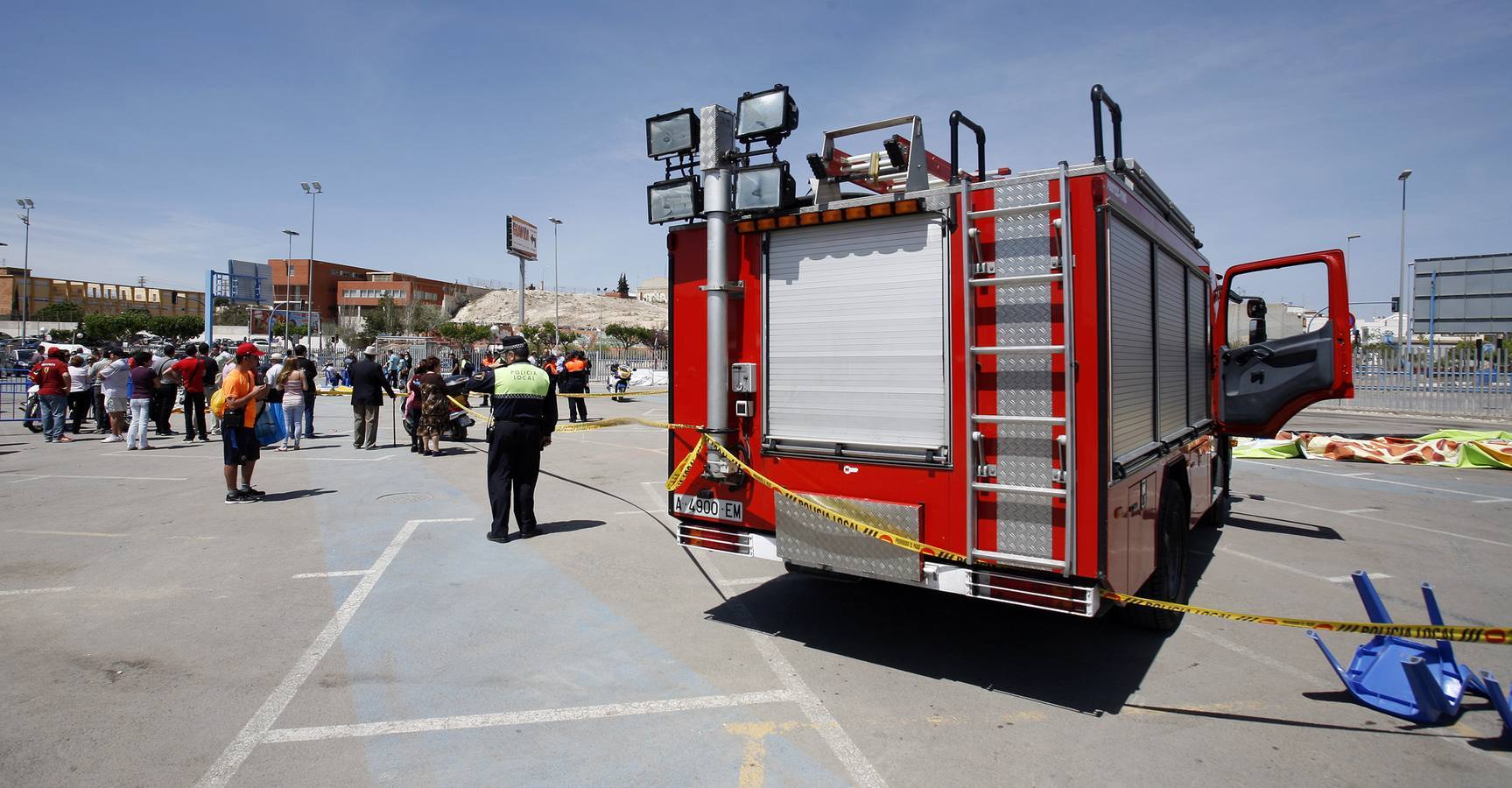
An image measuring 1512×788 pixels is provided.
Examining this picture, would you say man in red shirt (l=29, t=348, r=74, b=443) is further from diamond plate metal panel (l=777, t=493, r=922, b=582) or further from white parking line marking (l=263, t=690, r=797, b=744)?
diamond plate metal panel (l=777, t=493, r=922, b=582)

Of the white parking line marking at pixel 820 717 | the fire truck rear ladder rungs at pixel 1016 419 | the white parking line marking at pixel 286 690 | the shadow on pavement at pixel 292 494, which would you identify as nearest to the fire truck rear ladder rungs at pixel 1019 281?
the fire truck rear ladder rungs at pixel 1016 419

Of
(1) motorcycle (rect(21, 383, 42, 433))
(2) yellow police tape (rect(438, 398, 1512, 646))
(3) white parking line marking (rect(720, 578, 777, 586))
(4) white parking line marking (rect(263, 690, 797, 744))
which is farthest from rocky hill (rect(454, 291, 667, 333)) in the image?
(4) white parking line marking (rect(263, 690, 797, 744))

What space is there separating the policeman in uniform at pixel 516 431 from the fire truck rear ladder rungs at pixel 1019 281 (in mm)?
4856

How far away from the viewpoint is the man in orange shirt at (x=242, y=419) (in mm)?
8711

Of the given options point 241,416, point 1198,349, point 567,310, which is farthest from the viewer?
point 567,310

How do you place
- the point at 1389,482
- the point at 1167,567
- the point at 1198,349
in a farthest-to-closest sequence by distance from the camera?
the point at 1389,482 → the point at 1198,349 → the point at 1167,567

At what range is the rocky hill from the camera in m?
128

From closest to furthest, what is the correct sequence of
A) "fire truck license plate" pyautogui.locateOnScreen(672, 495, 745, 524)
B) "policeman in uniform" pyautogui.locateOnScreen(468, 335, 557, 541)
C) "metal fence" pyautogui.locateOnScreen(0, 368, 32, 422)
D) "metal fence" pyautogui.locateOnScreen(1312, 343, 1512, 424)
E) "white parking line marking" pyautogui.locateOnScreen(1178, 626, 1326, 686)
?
"white parking line marking" pyautogui.locateOnScreen(1178, 626, 1326, 686) → "fire truck license plate" pyautogui.locateOnScreen(672, 495, 745, 524) → "policeman in uniform" pyautogui.locateOnScreen(468, 335, 557, 541) → "metal fence" pyautogui.locateOnScreen(0, 368, 32, 422) → "metal fence" pyautogui.locateOnScreen(1312, 343, 1512, 424)

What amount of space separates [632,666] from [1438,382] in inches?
1134

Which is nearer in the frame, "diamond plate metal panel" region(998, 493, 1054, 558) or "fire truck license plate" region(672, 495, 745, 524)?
"diamond plate metal panel" region(998, 493, 1054, 558)

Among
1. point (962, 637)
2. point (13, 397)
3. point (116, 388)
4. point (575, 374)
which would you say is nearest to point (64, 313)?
point (13, 397)

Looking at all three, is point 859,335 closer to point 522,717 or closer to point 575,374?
point 522,717

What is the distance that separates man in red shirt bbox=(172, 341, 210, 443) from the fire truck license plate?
1259cm

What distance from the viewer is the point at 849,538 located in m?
4.65
